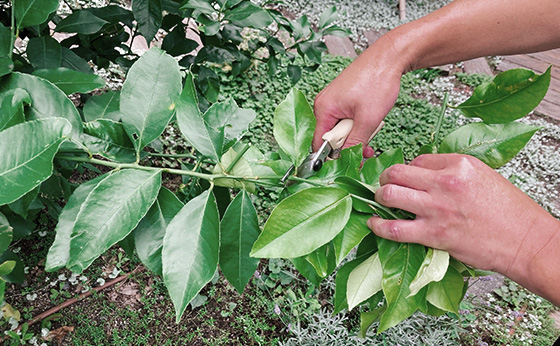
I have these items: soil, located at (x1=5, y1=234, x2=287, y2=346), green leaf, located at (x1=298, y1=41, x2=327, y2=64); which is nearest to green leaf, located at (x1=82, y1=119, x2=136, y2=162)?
soil, located at (x1=5, y1=234, x2=287, y2=346)

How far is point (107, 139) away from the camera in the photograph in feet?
2.12

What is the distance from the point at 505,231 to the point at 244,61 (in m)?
1.30

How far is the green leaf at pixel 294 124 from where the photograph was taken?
701 mm

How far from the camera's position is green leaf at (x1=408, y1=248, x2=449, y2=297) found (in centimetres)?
59

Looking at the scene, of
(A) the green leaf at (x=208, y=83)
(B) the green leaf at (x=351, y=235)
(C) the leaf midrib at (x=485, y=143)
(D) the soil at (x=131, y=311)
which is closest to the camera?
(B) the green leaf at (x=351, y=235)

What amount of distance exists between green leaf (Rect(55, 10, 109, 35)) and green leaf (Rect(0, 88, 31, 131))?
486 mm

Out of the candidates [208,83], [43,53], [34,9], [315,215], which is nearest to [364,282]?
[315,215]

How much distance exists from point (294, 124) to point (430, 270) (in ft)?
1.07

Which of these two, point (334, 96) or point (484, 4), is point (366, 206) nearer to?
point (334, 96)

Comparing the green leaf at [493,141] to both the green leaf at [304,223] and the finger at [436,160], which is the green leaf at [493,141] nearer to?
the finger at [436,160]

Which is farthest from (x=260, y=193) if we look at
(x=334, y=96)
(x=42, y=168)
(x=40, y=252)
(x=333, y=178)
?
(x=42, y=168)

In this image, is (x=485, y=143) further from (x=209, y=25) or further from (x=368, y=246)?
(x=209, y=25)

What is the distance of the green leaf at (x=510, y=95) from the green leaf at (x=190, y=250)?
0.53 metres

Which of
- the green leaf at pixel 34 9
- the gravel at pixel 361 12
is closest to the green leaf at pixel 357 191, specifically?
the green leaf at pixel 34 9
